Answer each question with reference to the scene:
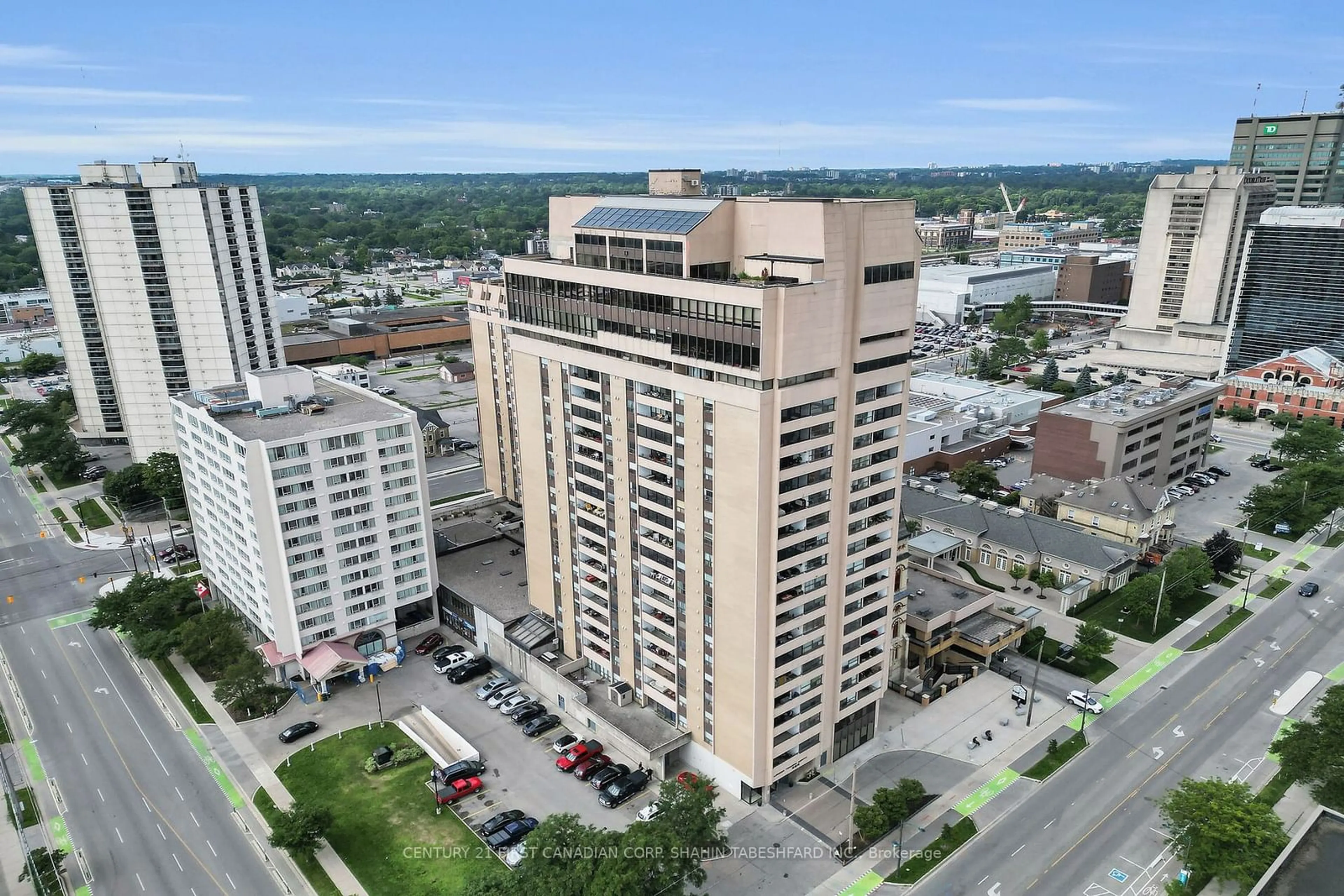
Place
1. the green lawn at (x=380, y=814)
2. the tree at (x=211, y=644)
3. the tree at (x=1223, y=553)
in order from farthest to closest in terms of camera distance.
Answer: the tree at (x=1223, y=553)
the tree at (x=211, y=644)
the green lawn at (x=380, y=814)

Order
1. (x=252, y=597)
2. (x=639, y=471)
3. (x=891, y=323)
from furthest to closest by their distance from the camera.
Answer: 1. (x=252, y=597)
2. (x=639, y=471)
3. (x=891, y=323)

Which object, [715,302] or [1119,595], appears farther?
[1119,595]

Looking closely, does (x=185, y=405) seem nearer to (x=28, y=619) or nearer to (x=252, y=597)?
(x=252, y=597)

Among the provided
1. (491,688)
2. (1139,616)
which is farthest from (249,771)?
(1139,616)

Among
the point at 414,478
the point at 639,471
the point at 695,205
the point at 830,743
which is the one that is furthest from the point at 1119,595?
the point at 414,478

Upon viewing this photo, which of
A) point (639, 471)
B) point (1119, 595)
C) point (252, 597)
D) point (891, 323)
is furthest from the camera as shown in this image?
point (1119, 595)

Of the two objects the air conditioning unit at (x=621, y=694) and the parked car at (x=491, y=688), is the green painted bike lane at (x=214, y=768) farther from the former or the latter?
the air conditioning unit at (x=621, y=694)

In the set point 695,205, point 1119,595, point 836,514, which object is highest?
point 695,205

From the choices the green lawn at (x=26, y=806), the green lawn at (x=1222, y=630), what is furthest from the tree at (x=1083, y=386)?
the green lawn at (x=26, y=806)
